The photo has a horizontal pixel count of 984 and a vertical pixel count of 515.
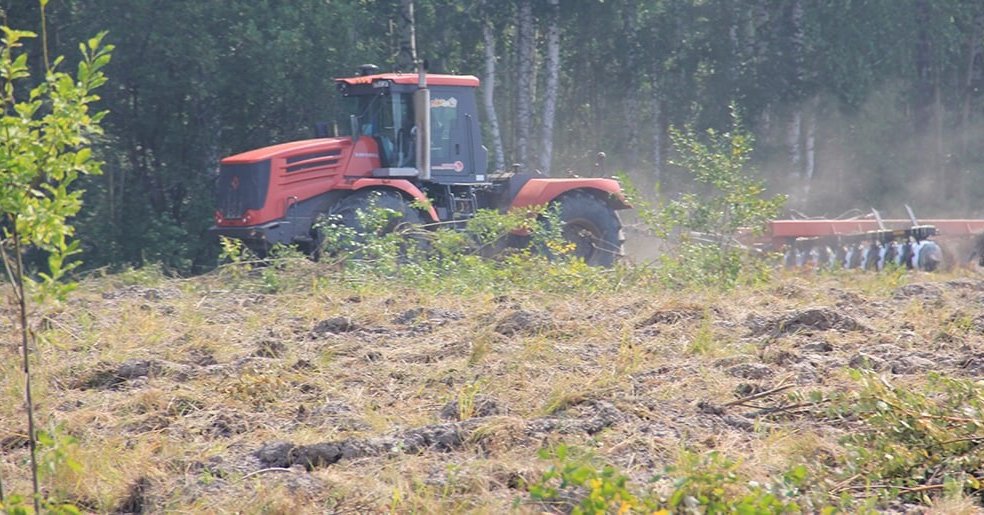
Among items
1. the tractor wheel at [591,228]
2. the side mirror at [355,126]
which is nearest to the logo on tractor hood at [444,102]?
the side mirror at [355,126]

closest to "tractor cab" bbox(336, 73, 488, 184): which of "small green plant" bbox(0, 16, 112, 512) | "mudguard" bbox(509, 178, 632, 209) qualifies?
"mudguard" bbox(509, 178, 632, 209)

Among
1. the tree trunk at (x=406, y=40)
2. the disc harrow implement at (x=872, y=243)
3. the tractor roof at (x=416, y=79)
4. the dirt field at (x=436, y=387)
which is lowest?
the disc harrow implement at (x=872, y=243)

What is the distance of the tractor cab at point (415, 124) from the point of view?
14930 mm

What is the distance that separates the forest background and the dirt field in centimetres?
931

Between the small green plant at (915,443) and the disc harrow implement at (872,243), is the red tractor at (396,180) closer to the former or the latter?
the disc harrow implement at (872,243)

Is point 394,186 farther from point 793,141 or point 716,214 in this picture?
point 793,141

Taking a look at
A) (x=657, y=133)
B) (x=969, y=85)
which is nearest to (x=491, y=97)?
(x=657, y=133)

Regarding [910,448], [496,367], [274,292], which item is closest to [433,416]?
[496,367]

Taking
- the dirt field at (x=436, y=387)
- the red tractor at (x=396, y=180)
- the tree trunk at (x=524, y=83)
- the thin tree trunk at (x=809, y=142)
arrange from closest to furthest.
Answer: the dirt field at (x=436, y=387) < the red tractor at (x=396, y=180) < the tree trunk at (x=524, y=83) < the thin tree trunk at (x=809, y=142)

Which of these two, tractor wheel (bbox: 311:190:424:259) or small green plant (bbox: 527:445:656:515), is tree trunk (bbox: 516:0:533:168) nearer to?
tractor wheel (bbox: 311:190:424:259)

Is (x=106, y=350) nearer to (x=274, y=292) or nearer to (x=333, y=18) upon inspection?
(x=274, y=292)

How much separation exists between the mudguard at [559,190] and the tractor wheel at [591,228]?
103 millimetres

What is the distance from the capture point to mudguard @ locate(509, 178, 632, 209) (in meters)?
15.3

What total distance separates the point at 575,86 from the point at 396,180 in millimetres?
19040
